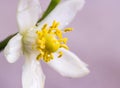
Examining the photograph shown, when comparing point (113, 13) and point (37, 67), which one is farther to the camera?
point (113, 13)

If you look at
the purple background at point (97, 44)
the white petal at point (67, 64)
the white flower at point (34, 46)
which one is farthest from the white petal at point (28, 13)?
the purple background at point (97, 44)

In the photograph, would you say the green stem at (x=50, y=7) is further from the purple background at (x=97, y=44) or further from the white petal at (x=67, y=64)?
the purple background at (x=97, y=44)

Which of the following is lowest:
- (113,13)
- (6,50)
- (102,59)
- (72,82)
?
(6,50)

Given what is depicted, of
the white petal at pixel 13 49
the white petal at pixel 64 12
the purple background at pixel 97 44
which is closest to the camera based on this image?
the white petal at pixel 13 49

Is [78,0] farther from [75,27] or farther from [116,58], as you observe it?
→ [116,58]

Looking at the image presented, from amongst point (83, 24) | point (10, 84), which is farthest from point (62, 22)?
point (83, 24)

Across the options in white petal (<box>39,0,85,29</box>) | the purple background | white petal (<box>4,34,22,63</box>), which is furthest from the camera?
the purple background

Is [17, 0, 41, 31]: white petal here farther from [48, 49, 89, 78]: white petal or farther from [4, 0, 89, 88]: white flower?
[48, 49, 89, 78]: white petal

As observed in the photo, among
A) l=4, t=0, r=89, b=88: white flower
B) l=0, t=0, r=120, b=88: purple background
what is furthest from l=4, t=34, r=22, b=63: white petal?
l=0, t=0, r=120, b=88: purple background
